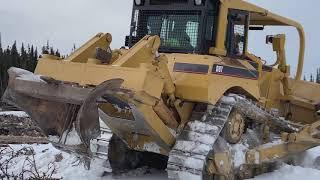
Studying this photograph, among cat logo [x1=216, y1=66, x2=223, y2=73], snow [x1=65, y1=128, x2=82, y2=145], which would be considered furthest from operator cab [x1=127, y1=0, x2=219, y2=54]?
snow [x1=65, y1=128, x2=82, y2=145]

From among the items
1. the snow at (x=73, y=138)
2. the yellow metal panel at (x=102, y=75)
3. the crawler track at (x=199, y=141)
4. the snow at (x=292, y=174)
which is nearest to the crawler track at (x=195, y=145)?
the crawler track at (x=199, y=141)

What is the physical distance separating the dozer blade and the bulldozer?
13 mm

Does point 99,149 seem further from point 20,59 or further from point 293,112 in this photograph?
point 20,59

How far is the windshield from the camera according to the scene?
8.31 m

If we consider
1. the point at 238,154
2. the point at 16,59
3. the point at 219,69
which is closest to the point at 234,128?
the point at 238,154

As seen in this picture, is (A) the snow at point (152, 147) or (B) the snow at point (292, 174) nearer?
(A) the snow at point (152, 147)

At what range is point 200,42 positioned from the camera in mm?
8211

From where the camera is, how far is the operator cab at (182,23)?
8234 millimetres

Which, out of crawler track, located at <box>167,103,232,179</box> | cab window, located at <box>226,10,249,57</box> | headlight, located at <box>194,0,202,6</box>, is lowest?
crawler track, located at <box>167,103,232,179</box>

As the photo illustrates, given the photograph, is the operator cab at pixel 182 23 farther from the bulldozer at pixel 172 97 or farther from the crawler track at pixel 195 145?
the crawler track at pixel 195 145

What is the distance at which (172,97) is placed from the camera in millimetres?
7684

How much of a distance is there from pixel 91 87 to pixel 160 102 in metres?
1.02

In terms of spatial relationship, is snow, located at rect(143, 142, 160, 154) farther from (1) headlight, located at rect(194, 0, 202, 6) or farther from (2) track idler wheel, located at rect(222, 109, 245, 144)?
(1) headlight, located at rect(194, 0, 202, 6)

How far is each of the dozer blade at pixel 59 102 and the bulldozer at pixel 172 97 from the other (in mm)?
13
